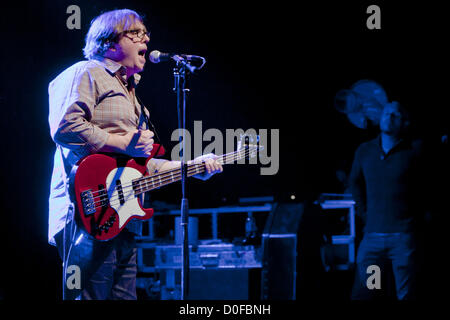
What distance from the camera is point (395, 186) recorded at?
4004 millimetres

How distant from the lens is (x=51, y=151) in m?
4.72

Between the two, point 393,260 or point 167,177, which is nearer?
point 167,177

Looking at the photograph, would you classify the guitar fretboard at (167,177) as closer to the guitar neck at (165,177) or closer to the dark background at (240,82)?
the guitar neck at (165,177)

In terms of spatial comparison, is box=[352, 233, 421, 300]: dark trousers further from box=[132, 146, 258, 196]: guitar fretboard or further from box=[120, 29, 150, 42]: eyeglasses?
box=[120, 29, 150, 42]: eyeglasses

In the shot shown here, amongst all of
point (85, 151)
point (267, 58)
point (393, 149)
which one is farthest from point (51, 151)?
point (393, 149)

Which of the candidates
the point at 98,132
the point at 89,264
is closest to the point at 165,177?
the point at 98,132

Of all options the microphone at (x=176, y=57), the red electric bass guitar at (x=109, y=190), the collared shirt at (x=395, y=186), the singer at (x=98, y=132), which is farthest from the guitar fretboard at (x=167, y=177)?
the collared shirt at (x=395, y=186)

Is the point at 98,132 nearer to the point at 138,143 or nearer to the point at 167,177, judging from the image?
the point at 138,143

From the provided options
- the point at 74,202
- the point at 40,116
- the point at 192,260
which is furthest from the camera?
the point at 192,260

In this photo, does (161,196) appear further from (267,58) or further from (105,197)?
(105,197)

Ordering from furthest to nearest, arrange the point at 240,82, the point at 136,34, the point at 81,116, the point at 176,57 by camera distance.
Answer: the point at 240,82 < the point at 136,34 < the point at 176,57 < the point at 81,116

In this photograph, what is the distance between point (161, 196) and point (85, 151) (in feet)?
13.9

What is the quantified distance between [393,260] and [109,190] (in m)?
2.61
